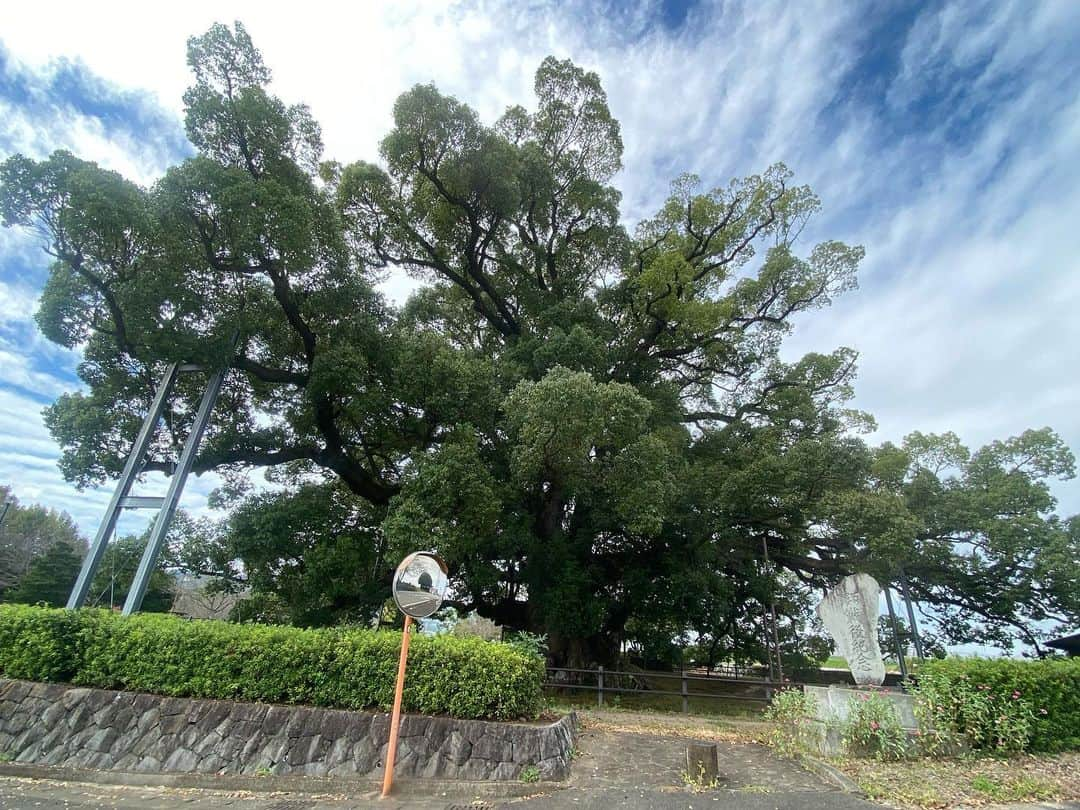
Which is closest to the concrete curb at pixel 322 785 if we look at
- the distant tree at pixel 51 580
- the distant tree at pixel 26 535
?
the distant tree at pixel 51 580

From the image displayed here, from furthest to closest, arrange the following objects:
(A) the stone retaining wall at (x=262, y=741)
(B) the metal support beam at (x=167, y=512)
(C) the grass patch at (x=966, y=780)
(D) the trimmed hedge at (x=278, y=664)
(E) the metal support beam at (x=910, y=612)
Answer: (E) the metal support beam at (x=910, y=612) < (B) the metal support beam at (x=167, y=512) < (D) the trimmed hedge at (x=278, y=664) < (A) the stone retaining wall at (x=262, y=741) < (C) the grass patch at (x=966, y=780)

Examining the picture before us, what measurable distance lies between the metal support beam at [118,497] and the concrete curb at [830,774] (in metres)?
9.69

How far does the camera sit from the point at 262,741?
5.17 meters

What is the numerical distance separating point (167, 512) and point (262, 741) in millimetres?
4537

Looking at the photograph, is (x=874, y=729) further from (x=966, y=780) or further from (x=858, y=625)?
(x=858, y=625)

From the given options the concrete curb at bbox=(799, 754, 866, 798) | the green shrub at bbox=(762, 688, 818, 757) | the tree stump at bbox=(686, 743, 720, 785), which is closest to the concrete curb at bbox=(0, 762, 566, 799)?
the tree stump at bbox=(686, 743, 720, 785)

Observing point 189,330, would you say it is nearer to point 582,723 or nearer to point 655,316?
point 582,723

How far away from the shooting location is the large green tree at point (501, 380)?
876 cm

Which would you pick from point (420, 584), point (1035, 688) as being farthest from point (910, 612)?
point (420, 584)

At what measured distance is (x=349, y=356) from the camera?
1013 cm

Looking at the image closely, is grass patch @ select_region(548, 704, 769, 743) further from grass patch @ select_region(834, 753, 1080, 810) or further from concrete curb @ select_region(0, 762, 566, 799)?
grass patch @ select_region(834, 753, 1080, 810)

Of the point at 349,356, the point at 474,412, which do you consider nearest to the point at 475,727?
the point at 474,412

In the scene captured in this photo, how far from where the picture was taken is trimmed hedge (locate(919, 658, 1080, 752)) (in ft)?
18.7

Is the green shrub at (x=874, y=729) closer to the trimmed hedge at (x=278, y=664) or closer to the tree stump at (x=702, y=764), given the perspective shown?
the tree stump at (x=702, y=764)
